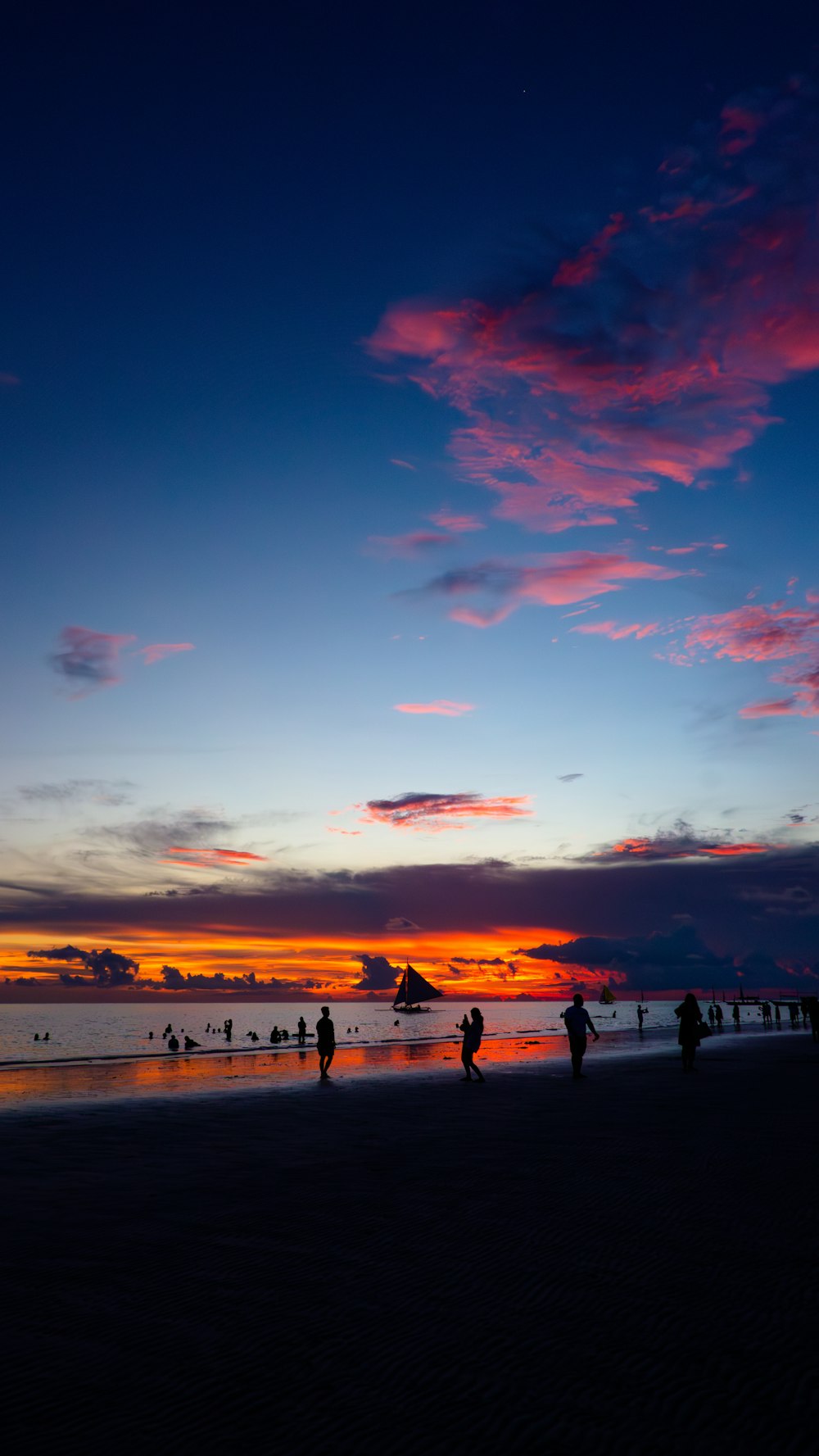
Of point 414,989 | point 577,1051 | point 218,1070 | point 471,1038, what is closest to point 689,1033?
point 577,1051

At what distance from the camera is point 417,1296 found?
7.02 m

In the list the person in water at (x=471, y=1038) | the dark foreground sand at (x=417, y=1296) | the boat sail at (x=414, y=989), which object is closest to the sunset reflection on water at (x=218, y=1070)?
the person in water at (x=471, y=1038)

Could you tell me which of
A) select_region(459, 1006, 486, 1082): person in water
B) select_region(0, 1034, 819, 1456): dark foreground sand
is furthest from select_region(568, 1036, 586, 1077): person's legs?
select_region(0, 1034, 819, 1456): dark foreground sand

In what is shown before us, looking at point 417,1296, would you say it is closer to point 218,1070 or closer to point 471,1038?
point 471,1038

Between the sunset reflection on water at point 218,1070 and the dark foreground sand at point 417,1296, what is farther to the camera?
the sunset reflection on water at point 218,1070

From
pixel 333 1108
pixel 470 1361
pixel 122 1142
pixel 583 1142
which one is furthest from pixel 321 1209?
pixel 333 1108

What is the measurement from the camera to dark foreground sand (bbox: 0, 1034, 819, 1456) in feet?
16.3

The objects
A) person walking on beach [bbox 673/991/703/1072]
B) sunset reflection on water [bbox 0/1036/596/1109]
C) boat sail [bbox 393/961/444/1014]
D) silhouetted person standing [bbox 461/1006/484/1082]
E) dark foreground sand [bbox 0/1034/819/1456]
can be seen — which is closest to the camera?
dark foreground sand [bbox 0/1034/819/1456]

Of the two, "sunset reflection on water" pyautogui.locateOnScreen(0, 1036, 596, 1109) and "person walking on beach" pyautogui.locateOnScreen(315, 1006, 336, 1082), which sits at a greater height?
"person walking on beach" pyautogui.locateOnScreen(315, 1006, 336, 1082)

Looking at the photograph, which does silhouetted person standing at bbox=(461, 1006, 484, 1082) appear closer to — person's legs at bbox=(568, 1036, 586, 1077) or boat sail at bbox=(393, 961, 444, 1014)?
person's legs at bbox=(568, 1036, 586, 1077)

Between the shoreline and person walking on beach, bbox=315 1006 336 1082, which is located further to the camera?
person walking on beach, bbox=315 1006 336 1082

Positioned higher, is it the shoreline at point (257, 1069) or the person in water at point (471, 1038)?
the person in water at point (471, 1038)

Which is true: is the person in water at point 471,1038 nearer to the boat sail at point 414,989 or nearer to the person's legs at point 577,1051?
the person's legs at point 577,1051

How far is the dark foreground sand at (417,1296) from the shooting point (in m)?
4.96
